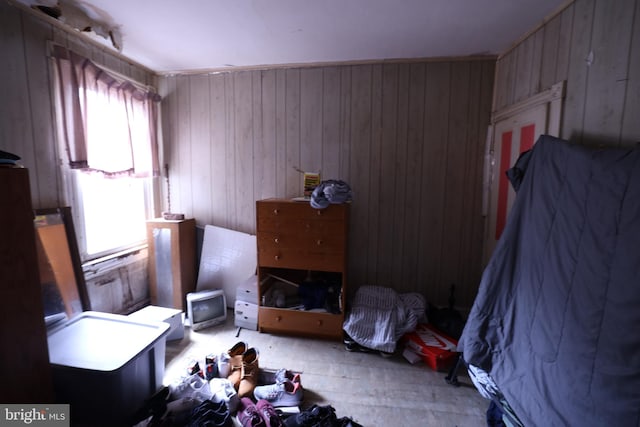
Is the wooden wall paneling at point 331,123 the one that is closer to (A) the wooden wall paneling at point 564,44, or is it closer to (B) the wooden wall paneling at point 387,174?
(B) the wooden wall paneling at point 387,174

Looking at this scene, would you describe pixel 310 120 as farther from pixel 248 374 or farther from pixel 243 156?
pixel 248 374

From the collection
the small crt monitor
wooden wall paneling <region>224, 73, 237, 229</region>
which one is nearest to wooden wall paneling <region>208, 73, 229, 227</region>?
wooden wall paneling <region>224, 73, 237, 229</region>

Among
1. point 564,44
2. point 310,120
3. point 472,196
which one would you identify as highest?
point 564,44

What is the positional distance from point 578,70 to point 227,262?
2.86 meters

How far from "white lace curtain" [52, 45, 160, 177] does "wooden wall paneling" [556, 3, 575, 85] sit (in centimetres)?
305

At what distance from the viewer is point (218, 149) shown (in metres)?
2.67

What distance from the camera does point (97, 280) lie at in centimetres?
212

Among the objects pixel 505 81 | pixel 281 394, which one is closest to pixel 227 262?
pixel 281 394

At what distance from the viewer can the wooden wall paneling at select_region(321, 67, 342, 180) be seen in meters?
2.43

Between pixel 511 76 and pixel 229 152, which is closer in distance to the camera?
pixel 511 76

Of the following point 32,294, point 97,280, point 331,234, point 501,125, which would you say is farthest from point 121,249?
point 501,125

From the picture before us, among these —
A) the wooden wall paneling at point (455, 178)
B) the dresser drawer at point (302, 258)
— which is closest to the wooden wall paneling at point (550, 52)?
the wooden wall paneling at point (455, 178)

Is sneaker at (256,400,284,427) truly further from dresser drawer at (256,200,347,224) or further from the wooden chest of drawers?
dresser drawer at (256,200,347,224)

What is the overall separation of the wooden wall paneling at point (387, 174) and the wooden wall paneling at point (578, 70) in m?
1.14
